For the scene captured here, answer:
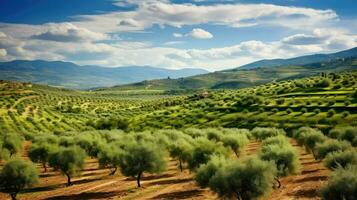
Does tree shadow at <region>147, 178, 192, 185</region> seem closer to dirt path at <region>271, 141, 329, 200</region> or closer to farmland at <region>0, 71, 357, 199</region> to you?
farmland at <region>0, 71, 357, 199</region>

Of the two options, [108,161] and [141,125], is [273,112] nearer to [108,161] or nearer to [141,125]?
[141,125]

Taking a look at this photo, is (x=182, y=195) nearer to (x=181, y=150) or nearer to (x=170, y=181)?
(x=170, y=181)

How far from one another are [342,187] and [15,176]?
49.3 meters

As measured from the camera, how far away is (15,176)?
193 feet

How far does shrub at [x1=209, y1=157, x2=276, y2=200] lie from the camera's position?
3884cm

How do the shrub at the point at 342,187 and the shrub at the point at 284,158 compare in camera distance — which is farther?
the shrub at the point at 284,158

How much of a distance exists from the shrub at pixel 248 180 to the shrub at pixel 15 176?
35.6m

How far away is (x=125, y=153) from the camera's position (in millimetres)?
63562

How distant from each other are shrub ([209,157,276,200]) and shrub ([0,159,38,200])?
3557 centimetres

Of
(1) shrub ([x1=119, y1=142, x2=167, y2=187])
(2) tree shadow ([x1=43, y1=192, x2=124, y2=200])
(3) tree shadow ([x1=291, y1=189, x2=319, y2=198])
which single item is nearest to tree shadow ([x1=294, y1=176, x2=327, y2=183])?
(3) tree shadow ([x1=291, y1=189, x2=319, y2=198])

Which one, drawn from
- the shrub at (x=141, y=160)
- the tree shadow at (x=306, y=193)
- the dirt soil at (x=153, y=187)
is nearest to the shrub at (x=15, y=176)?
the dirt soil at (x=153, y=187)

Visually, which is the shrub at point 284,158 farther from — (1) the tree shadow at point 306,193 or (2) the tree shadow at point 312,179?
(2) the tree shadow at point 312,179

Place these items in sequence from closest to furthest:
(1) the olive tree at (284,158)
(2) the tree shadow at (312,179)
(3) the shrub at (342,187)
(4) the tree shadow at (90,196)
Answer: (3) the shrub at (342,187)
(1) the olive tree at (284,158)
(2) the tree shadow at (312,179)
(4) the tree shadow at (90,196)

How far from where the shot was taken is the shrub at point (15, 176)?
58562 mm
